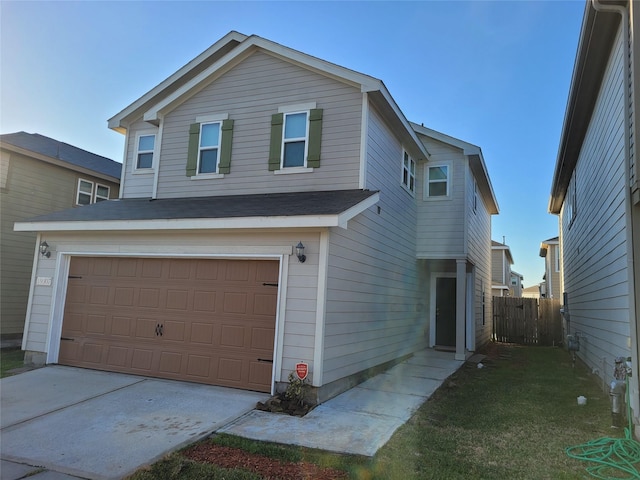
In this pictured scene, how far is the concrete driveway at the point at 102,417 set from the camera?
424cm

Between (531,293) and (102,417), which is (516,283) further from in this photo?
(102,417)

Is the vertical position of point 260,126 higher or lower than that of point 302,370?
higher

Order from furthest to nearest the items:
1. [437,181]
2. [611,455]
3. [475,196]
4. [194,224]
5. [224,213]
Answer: [475,196] < [437,181] < [224,213] < [194,224] < [611,455]

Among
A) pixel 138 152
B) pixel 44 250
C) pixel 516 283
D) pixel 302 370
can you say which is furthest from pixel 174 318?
pixel 516 283

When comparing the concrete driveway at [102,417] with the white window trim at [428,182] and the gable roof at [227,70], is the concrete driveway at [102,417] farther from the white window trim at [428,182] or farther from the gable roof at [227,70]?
the white window trim at [428,182]

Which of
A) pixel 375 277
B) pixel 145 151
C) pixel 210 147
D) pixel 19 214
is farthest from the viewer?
pixel 19 214

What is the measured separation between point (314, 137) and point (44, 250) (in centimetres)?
598

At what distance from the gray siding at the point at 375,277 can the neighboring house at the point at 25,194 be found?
10072mm

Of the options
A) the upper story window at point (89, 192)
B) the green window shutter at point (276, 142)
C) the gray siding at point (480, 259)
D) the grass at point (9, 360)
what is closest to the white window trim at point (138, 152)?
the green window shutter at point (276, 142)

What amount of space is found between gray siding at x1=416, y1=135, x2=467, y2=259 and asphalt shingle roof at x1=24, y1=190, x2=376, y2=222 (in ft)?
14.5

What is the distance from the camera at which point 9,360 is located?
902 centimetres

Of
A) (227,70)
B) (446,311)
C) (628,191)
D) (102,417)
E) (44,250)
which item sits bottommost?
(102,417)

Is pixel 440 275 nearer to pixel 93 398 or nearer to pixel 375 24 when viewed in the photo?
pixel 375 24

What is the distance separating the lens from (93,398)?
6176mm
